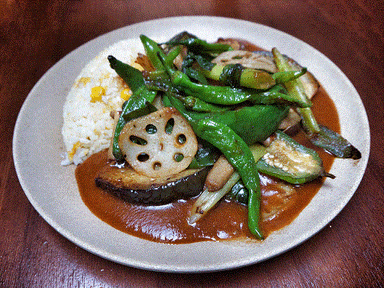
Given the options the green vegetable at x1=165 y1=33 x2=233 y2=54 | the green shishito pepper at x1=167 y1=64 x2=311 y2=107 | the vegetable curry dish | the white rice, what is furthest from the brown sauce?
the green vegetable at x1=165 y1=33 x2=233 y2=54

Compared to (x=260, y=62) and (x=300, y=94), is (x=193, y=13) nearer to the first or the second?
(x=260, y=62)

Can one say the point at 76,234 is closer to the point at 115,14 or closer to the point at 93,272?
the point at 93,272

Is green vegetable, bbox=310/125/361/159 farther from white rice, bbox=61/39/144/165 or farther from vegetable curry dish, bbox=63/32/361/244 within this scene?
white rice, bbox=61/39/144/165

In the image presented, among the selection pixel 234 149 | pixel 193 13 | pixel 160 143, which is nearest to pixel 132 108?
pixel 160 143

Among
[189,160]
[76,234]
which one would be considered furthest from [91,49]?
[76,234]

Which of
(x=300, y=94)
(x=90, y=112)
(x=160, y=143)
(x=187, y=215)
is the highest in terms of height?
(x=300, y=94)
